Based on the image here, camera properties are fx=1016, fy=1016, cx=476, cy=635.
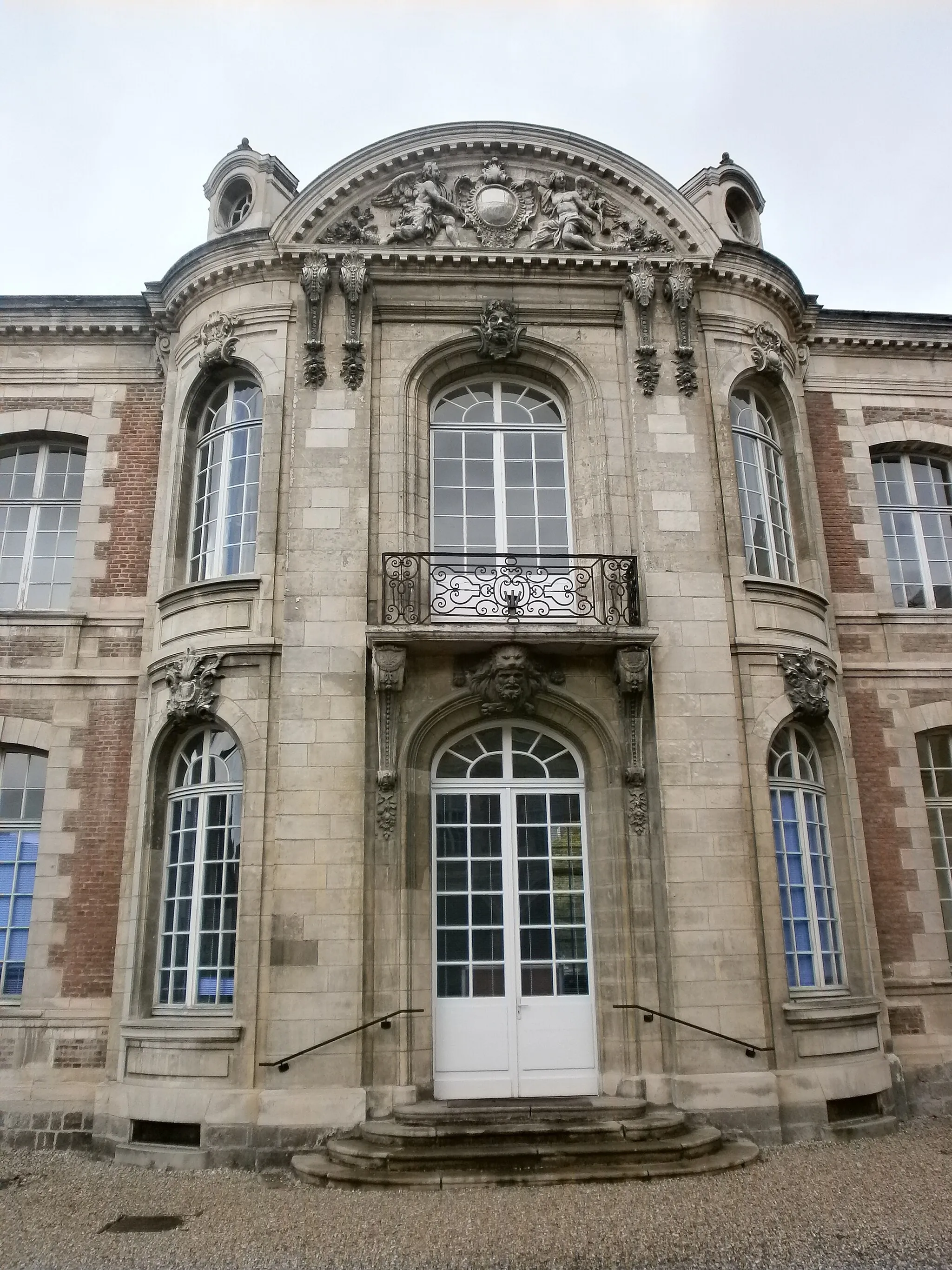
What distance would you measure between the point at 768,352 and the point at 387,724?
6028 millimetres

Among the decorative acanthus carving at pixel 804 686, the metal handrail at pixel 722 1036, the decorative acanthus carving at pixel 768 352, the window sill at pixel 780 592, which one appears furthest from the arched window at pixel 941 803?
the decorative acanthus carving at pixel 768 352

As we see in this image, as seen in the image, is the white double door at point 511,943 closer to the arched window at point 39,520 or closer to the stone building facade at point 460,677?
the stone building facade at point 460,677

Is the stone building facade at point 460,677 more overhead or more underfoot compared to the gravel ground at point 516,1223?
more overhead

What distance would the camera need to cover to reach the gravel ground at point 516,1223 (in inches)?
239

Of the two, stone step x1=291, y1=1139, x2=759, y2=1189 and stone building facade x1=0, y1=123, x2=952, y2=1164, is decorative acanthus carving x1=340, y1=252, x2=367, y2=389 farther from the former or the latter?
stone step x1=291, y1=1139, x2=759, y2=1189

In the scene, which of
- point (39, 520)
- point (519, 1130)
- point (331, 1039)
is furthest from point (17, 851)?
point (519, 1130)

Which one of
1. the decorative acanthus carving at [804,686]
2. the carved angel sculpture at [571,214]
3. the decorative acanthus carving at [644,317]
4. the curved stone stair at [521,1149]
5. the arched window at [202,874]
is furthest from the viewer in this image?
the carved angel sculpture at [571,214]

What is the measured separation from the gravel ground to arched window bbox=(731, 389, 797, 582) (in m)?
5.81

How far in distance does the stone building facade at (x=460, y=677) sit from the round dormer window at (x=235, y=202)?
63 mm

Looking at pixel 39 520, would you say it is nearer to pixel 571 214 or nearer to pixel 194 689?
pixel 194 689

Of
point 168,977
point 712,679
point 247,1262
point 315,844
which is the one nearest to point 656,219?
point 712,679

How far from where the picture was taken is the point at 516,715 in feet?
32.8

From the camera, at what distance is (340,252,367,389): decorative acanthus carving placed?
10.6 metres

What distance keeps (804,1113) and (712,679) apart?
12.9 feet
